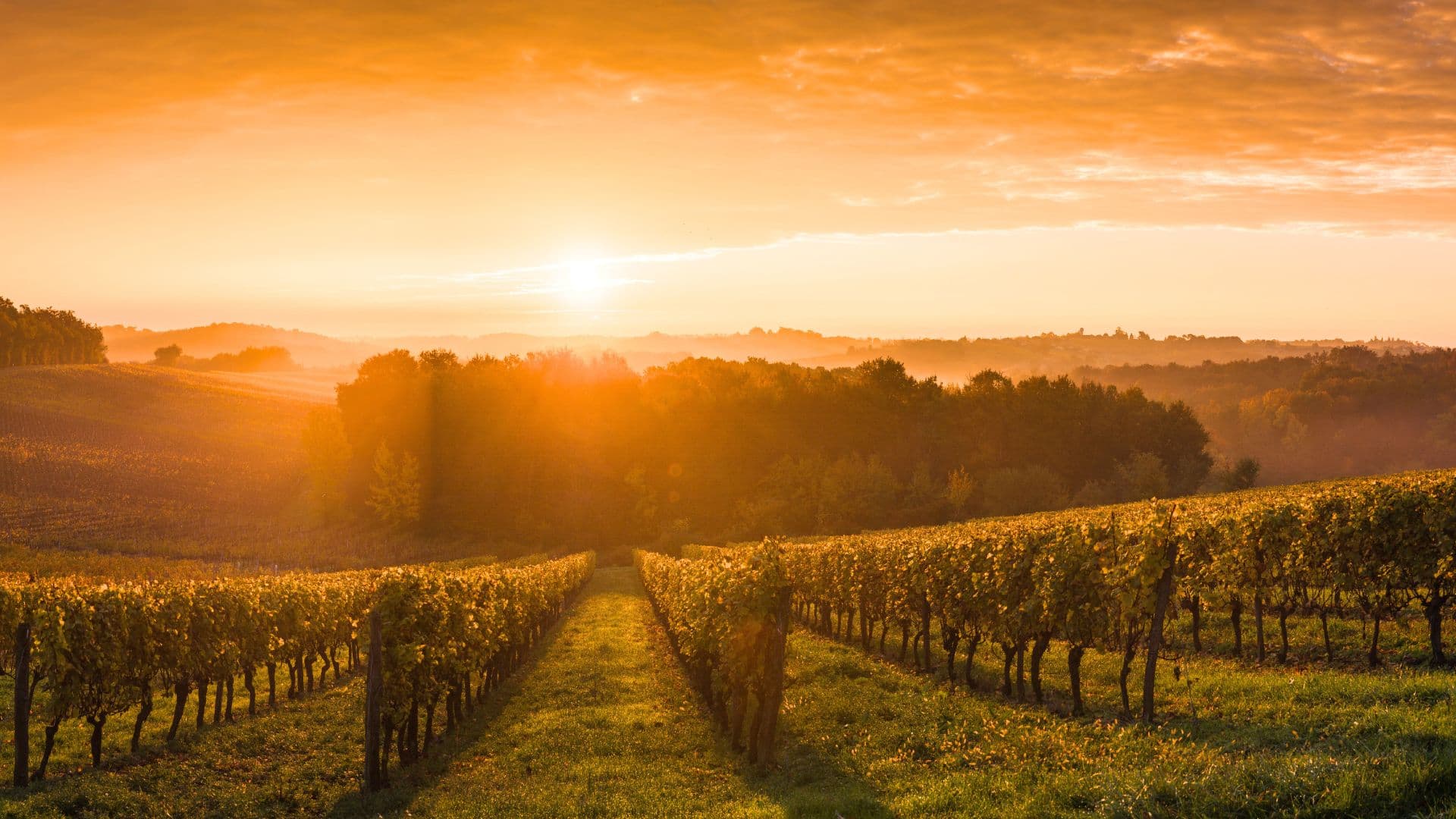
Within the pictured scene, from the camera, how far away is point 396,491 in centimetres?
7956

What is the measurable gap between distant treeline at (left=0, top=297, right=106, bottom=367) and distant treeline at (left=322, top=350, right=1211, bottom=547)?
89.0 meters

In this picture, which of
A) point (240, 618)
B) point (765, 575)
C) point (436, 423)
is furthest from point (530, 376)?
point (765, 575)

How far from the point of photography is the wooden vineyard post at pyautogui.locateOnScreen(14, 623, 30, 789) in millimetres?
13000

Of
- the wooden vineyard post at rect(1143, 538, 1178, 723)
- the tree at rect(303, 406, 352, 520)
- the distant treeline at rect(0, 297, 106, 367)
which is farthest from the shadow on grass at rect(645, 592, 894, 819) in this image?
the distant treeline at rect(0, 297, 106, 367)

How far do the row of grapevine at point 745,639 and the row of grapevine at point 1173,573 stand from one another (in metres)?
1.02

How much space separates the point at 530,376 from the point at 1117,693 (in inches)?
3041

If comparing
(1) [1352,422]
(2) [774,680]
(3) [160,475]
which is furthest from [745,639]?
(1) [1352,422]

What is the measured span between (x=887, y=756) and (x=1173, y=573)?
6438mm

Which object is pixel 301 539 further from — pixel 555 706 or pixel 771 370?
pixel 555 706

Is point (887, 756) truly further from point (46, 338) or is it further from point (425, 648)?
point (46, 338)

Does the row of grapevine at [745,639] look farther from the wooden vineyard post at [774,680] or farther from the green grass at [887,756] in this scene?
the green grass at [887,756]

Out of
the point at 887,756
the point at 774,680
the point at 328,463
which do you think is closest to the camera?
the point at 887,756

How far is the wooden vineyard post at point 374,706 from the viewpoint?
1405cm

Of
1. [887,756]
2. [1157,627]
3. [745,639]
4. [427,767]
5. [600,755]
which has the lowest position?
[427,767]
